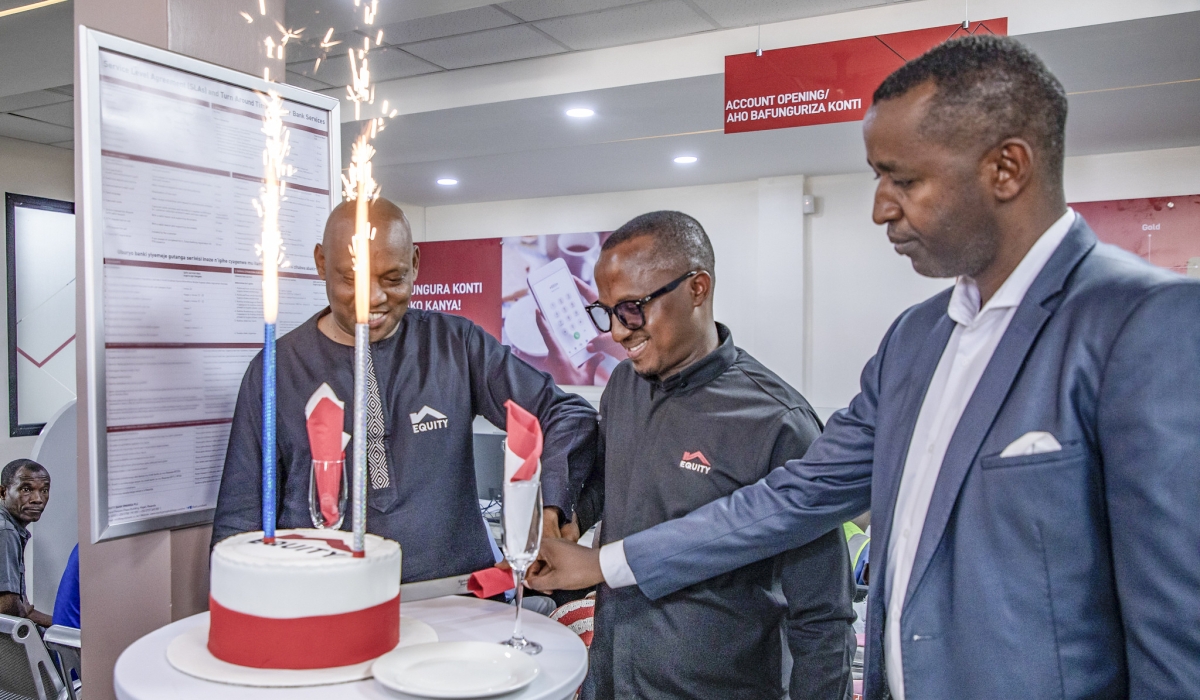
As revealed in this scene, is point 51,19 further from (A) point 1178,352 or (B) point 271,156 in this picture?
(A) point 1178,352

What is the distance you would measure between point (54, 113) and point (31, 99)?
0.38 metres

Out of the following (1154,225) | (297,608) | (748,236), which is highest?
(748,236)

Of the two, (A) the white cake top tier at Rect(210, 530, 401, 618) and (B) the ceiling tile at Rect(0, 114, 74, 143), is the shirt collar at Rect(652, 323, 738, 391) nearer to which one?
(A) the white cake top tier at Rect(210, 530, 401, 618)

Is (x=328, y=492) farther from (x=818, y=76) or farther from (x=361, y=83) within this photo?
(x=361, y=83)

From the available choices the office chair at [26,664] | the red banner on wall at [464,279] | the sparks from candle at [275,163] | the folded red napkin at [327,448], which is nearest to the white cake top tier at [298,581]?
the folded red napkin at [327,448]

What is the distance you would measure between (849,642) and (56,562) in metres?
5.64

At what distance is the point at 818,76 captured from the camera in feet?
13.5

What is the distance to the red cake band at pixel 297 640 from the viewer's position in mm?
1294

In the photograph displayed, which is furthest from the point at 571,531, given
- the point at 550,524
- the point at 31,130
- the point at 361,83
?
the point at 31,130

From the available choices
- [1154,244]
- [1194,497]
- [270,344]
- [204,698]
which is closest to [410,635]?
[204,698]

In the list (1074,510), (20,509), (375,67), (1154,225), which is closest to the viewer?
(1074,510)

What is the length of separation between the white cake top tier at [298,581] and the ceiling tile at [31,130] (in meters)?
6.74

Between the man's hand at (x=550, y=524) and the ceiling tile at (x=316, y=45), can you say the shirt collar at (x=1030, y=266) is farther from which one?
the ceiling tile at (x=316, y=45)

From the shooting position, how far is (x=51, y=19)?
15.9 feet
